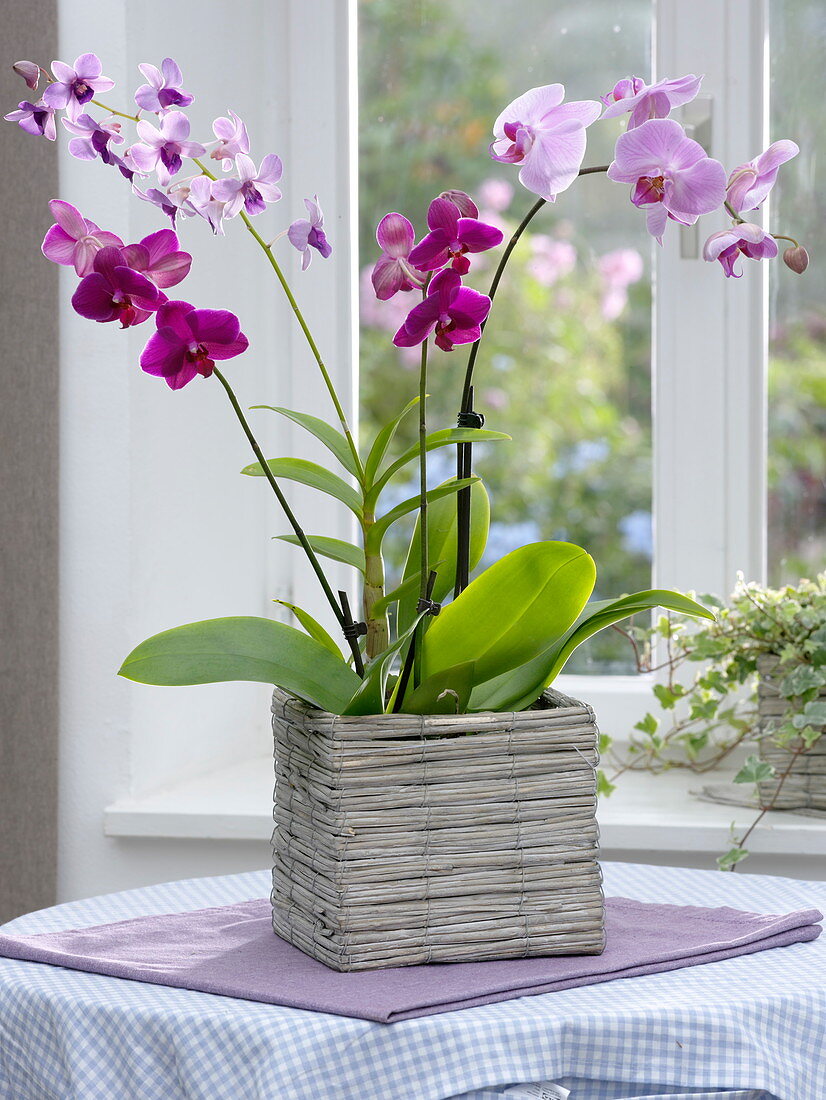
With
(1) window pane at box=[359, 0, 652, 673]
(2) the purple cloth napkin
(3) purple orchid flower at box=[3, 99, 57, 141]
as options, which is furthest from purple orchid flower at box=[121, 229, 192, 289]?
(1) window pane at box=[359, 0, 652, 673]

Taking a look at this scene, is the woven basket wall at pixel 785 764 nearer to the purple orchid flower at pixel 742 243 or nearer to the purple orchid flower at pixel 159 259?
the purple orchid flower at pixel 742 243

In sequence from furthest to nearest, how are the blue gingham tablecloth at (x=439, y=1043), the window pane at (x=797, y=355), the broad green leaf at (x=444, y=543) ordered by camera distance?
the window pane at (x=797, y=355) < the broad green leaf at (x=444, y=543) < the blue gingham tablecloth at (x=439, y=1043)

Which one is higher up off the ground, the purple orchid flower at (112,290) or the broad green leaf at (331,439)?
the purple orchid flower at (112,290)

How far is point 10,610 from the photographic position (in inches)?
57.7

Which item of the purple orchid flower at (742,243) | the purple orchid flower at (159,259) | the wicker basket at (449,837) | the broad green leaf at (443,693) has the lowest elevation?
the wicker basket at (449,837)

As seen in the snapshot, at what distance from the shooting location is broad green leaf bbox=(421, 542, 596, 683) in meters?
0.83

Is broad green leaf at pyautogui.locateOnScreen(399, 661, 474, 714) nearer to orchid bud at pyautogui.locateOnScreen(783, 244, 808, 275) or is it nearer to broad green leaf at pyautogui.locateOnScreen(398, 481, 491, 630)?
broad green leaf at pyautogui.locateOnScreen(398, 481, 491, 630)

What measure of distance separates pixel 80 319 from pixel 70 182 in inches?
6.4

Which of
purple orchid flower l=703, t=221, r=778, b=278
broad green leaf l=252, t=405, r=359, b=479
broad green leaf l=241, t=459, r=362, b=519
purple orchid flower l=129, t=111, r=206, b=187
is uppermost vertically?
purple orchid flower l=129, t=111, r=206, b=187

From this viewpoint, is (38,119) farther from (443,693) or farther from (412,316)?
(443,693)

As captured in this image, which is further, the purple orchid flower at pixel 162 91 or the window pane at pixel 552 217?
the window pane at pixel 552 217

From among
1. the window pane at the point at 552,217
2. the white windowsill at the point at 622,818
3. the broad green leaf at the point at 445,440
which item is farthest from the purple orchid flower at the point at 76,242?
the window pane at the point at 552,217

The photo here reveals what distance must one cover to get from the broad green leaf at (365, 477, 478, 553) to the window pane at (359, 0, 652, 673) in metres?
1.04

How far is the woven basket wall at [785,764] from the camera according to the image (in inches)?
56.1
